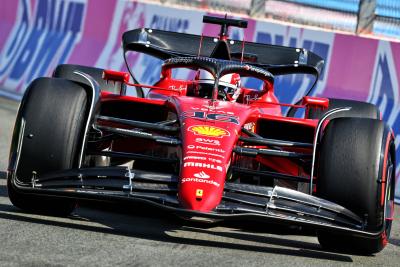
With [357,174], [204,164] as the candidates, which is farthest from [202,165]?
[357,174]

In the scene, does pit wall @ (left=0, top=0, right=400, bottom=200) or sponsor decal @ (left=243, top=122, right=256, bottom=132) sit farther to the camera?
pit wall @ (left=0, top=0, right=400, bottom=200)

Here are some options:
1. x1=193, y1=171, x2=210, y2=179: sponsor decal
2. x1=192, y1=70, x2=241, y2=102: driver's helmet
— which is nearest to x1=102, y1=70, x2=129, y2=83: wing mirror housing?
x1=192, y1=70, x2=241, y2=102: driver's helmet

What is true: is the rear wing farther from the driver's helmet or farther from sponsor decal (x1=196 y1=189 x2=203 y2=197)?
sponsor decal (x1=196 y1=189 x2=203 y2=197)

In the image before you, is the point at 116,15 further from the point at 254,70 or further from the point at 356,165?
the point at 356,165

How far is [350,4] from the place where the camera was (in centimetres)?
1431

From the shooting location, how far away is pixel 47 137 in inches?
262

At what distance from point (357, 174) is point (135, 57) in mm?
8472

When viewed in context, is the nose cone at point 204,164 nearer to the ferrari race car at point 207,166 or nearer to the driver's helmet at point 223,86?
the ferrari race car at point 207,166

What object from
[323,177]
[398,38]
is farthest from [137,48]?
[398,38]

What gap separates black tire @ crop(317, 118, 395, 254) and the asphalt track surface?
11cm

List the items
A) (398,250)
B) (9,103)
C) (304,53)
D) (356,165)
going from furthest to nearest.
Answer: (9,103), (304,53), (398,250), (356,165)

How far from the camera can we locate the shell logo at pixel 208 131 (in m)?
6.71

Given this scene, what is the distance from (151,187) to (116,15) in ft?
29.5

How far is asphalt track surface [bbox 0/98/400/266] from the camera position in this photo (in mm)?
5570
